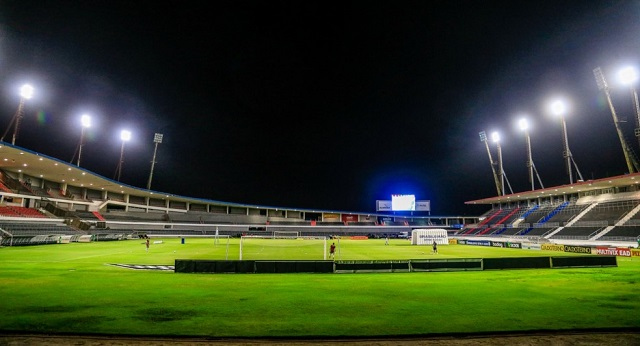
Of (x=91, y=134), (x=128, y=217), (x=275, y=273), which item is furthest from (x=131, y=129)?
(x=275, y=273)

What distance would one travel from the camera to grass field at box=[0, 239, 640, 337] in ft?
30.4

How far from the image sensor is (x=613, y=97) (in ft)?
186

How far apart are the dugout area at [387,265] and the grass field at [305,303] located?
1.02 m

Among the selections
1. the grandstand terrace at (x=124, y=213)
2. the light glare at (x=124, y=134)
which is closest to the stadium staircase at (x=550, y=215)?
the grandstand terrace at (x=124, y=213)

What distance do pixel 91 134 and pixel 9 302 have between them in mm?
81342

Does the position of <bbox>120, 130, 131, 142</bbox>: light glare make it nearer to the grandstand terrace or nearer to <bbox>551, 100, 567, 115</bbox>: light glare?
the grandstand terrace

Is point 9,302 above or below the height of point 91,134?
below

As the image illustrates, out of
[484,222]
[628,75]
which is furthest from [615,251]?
[484,222]

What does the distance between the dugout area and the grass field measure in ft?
3.35

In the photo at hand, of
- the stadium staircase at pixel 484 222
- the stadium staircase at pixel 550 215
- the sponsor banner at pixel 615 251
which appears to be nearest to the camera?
the sponsor banner at pixel 615 251

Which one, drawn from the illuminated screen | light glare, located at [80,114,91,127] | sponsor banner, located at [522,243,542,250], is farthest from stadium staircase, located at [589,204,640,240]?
light glare, located at [80,114,91,127]

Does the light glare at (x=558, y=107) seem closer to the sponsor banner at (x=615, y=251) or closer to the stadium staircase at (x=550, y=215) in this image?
the stadium staircase at (x=550, y=215)

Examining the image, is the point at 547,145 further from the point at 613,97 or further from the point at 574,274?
the point at 574,274

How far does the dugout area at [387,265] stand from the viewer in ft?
66.7
